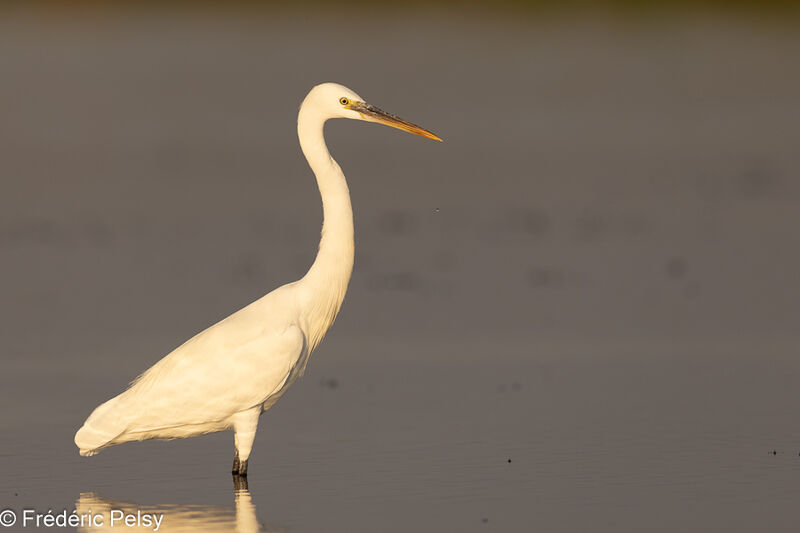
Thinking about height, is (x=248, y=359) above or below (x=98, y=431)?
above

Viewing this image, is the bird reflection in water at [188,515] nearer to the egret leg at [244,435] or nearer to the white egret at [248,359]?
the egret leg at [244,435]

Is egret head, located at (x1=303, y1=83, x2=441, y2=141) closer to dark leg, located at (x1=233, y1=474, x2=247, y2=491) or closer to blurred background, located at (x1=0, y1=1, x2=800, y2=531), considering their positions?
blurred background, located at (x1=0, y1=1, x2=800, y2=531)

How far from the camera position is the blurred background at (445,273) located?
8.38 meters

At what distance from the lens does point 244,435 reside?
28.6 feet

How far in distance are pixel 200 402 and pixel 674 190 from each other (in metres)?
11.7

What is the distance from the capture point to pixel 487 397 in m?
Result: 10.3

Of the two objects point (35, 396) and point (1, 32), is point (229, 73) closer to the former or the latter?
point (1, 32)

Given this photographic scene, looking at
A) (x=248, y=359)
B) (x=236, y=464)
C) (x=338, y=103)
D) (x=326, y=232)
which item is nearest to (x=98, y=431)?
(x=236, y=464)

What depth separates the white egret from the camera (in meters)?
8.74

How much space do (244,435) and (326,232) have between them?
1378 mm

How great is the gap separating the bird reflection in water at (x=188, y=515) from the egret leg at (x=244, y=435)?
11.4 inches

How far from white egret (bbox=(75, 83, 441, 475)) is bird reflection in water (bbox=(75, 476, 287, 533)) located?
1.62ft

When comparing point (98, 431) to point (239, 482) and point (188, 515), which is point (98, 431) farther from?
point (188, 515)

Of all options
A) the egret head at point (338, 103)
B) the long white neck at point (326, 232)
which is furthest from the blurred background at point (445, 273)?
the egret head at point (338, 103)
